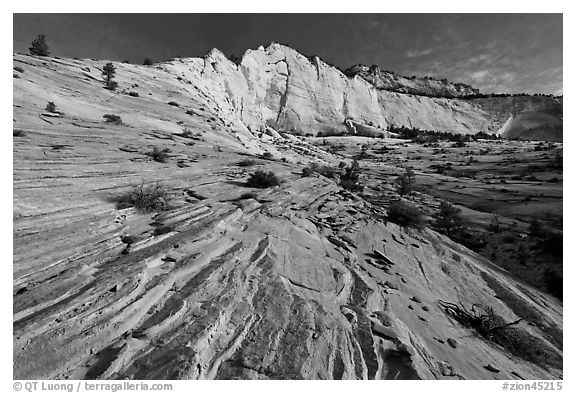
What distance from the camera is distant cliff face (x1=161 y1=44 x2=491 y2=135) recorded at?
61656 millimetres

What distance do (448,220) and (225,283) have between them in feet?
56.2

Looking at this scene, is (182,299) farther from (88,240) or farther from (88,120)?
(88,120)

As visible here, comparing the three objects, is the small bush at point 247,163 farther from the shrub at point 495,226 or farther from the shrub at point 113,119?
the shrub at point 495,226

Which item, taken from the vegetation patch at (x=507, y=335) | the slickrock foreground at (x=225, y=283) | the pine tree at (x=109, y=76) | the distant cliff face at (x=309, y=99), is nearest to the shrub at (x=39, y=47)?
the pine tree at (x=109, y=76)

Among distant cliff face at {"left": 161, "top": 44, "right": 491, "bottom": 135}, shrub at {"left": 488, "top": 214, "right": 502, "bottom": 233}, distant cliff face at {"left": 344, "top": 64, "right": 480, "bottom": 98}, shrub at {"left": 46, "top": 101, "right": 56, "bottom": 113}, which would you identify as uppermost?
distant cliff face at {"left": 344, "top": 64, "right": 480, "bottom": 98}

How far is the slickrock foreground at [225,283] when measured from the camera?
16.6 feet

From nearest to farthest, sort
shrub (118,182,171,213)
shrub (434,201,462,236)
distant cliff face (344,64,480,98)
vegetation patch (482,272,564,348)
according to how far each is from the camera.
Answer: vegetation patch (482,272,564,348) < shrub (118,182,171,213) < shrub (434,201,462,236) < distant cliff face (344,64,480,98)

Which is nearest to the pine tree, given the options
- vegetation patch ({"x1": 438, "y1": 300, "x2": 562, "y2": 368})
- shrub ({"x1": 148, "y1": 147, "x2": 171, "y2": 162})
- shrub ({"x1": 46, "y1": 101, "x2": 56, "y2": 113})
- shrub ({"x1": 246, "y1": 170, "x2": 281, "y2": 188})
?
shrub ({"x1": 46, "y1": 101, "x2": 56, "y2": 113})

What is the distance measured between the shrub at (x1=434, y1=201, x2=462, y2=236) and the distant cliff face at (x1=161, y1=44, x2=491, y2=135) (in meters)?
43.4

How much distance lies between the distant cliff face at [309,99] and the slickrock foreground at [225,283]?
41989 mm

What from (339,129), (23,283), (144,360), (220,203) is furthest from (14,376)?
(339,129)

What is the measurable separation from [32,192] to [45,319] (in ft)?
18.4

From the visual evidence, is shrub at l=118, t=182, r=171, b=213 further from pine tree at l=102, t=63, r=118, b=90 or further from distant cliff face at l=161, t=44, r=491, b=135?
distant cliff face at l=161, t=44, r=491, b=135

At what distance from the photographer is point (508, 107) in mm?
98500
